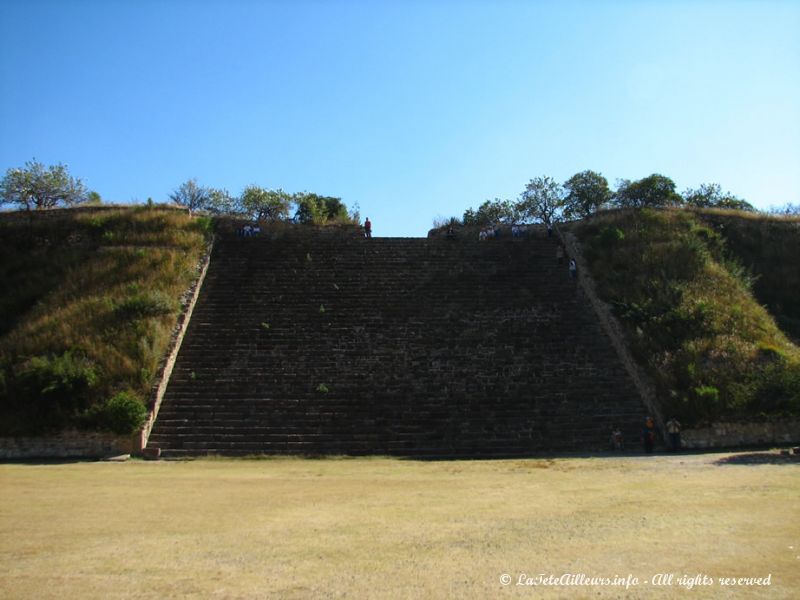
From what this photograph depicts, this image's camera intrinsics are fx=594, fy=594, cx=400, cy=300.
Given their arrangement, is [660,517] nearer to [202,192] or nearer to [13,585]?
[13,585]

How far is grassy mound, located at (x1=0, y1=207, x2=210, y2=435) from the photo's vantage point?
598 inches

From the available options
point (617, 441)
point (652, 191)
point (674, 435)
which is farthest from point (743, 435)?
point (652, 191)

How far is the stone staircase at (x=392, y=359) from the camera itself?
14953mm

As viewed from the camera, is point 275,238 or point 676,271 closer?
point 676,271

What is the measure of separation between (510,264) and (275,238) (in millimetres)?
10259

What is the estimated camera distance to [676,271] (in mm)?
20906

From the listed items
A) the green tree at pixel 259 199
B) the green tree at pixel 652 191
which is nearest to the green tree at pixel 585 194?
the green tree at pixel 652 191

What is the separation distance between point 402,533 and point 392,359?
11.3 meters

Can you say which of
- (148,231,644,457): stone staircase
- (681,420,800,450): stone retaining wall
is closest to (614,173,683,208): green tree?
(148,231,644,457): stone staircase

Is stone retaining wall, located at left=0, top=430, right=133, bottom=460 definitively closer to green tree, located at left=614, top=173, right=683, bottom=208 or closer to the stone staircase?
the stone staircase

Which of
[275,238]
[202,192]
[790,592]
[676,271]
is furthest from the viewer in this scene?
[202,192]

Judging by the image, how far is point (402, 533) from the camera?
684 cm

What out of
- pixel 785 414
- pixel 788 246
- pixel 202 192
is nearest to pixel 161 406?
pixel 785 414

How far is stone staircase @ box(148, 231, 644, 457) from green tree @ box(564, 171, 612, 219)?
29039 mm
